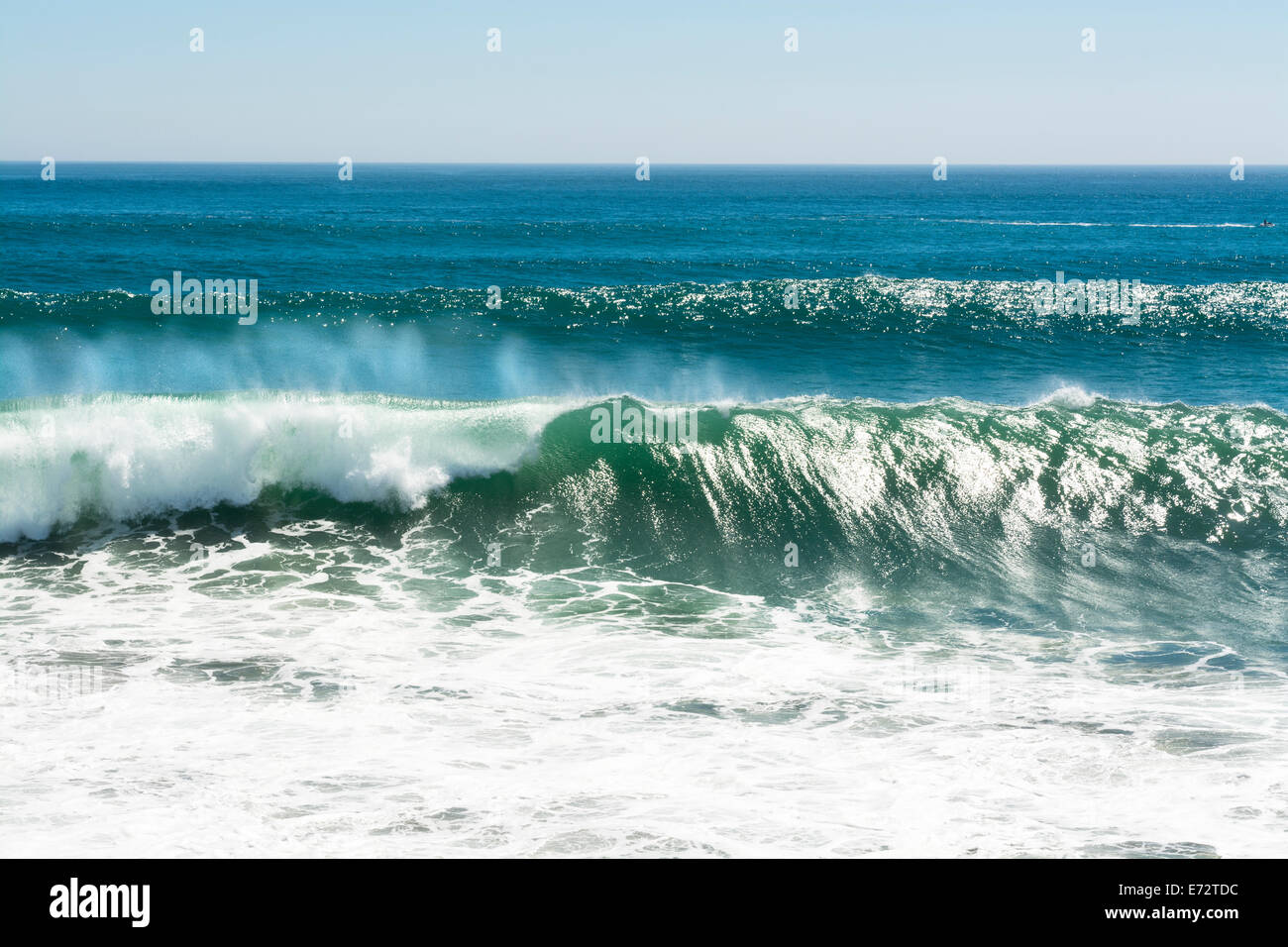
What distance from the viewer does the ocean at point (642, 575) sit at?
7035 mm

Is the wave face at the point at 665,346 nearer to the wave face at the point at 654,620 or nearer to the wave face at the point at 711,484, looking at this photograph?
the wave face at the point at 711,484

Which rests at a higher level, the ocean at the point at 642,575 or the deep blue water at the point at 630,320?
the deep blue water at the point at 630,320

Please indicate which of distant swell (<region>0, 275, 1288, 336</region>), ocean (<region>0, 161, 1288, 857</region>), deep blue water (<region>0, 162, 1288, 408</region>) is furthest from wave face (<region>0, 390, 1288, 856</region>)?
distant swell (<region>0, 275, 1288, 336</region>)

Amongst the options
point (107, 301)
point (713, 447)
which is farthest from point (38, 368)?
point (713, 447)

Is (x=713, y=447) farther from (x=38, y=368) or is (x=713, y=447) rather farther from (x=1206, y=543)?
(x=38, y=368)

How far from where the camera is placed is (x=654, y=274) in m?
36.2

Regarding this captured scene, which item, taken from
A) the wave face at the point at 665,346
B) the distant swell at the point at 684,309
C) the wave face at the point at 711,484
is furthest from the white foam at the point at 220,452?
the distant swell at the point at 684,309

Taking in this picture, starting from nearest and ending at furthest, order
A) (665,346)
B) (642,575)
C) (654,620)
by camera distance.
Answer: (654,620)
(642,575)
(665,346)

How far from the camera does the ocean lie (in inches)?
277

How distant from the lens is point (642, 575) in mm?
12391

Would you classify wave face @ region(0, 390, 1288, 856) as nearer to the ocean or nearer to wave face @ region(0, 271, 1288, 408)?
the ocean

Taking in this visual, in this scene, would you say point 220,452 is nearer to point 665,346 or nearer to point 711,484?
point 711,484

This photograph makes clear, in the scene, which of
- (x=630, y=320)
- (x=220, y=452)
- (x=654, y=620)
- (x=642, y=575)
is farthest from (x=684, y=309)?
(x=654, y=620)

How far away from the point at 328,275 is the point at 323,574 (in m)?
24.1
